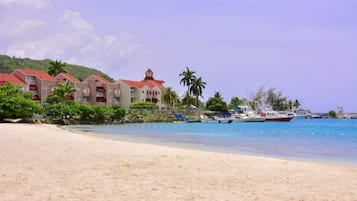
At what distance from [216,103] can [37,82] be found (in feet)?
153

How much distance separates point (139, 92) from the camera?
321ft

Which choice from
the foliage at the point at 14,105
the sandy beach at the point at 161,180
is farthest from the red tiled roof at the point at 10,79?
the sandy beach at the point at 161,180

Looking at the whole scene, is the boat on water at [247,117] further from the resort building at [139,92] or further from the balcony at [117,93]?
the balcony at [117,93]

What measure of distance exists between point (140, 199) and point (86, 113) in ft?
215

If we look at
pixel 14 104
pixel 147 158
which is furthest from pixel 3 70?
pixel 147 158

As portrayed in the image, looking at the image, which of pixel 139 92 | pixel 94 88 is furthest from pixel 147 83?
pixel 94 88

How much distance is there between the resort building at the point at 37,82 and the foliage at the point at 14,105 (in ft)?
80.5

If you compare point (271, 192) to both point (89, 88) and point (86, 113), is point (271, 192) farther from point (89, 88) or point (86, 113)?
point (89, 88)

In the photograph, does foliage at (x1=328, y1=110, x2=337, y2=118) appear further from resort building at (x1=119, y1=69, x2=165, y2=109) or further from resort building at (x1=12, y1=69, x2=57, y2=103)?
resort building at (x1=12, y1=69, x2=57, y2=103)

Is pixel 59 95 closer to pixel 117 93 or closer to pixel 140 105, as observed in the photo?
pixel 140 105

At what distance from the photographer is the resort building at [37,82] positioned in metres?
81.8

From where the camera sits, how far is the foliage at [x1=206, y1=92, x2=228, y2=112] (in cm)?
10750

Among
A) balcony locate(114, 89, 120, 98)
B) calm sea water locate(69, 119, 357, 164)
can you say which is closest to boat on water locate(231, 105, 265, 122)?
balcony locate(114, 89, 120, 98)

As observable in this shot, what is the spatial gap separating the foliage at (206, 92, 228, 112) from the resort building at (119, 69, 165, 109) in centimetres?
1340
